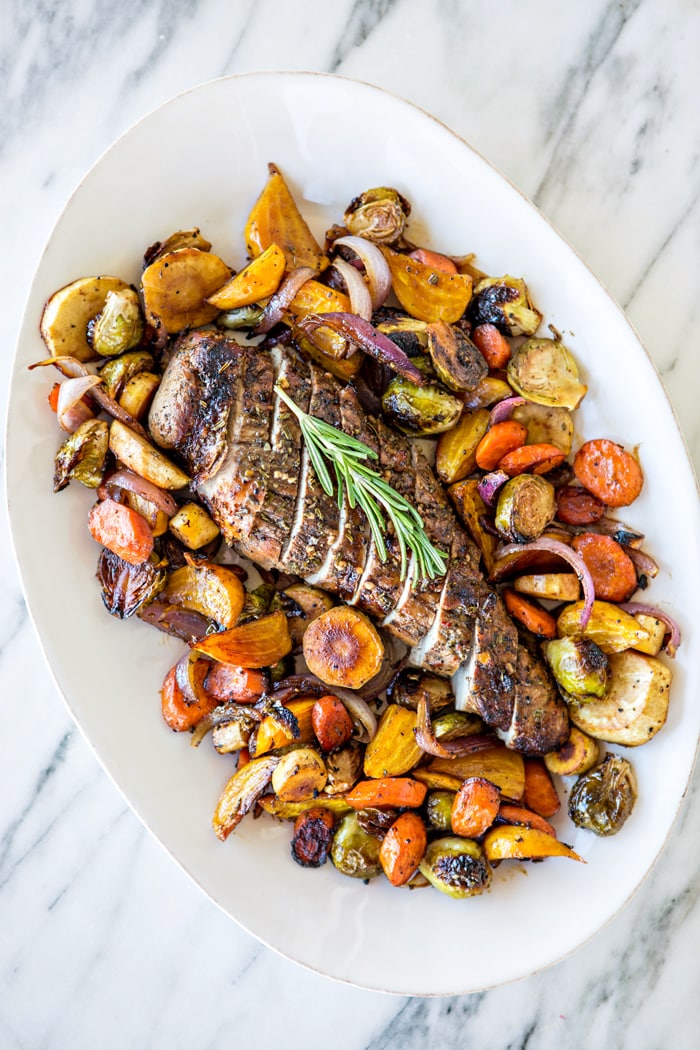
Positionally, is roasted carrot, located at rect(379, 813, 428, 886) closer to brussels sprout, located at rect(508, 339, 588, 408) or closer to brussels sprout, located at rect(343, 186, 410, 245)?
brussels sprout, located at rect(508, 339, 588, 408)

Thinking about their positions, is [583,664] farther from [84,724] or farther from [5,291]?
[5,291]

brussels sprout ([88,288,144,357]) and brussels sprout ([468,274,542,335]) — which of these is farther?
brussels sprout ([468,274,542,335])

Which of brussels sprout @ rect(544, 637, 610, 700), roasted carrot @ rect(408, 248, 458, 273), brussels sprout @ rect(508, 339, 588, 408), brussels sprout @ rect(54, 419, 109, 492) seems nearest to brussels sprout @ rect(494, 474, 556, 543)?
brussels sprout @ rect(508, 339, 588, 408)

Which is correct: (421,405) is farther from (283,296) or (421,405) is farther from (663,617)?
(663,617)

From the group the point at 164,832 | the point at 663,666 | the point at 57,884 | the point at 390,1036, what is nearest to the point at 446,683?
the point at 663,666

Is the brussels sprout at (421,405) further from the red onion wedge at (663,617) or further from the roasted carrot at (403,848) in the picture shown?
the roasted carrot at (403,848)

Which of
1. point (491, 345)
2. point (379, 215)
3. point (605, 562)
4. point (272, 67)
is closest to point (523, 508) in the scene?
point (605, 562)

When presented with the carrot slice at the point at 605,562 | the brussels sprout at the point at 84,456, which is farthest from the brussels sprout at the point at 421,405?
the brussels sprout at the point at 84,456
